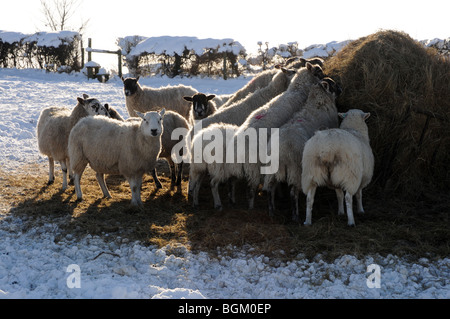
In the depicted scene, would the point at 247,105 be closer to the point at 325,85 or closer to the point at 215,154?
the point at 325,85

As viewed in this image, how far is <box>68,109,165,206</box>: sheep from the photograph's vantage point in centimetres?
687

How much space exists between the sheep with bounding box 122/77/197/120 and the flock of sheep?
3126 millimetres

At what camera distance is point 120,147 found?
697 centimetres

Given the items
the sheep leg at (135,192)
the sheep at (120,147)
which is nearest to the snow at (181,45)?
the sheep at (120,147)

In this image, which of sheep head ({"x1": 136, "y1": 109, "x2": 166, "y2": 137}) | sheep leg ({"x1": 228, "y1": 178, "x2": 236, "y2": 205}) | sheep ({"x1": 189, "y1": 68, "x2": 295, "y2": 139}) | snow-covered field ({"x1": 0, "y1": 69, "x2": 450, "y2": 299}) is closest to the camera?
snow-covered field ({"x1": 0, "y1": 69, "x2": 450, "y2": 299})

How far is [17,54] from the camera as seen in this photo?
21922 mm

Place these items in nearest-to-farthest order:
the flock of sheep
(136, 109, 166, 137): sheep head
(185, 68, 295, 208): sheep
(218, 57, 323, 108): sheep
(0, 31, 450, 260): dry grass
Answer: (0, 31, 450, 260): dry grass
the flock of sheep
(136, 109, 166, 137): sheep head
(185, 68, 295, 208): sheep
(218, 57, 323, 108): sheep

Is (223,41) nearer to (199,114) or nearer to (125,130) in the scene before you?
(199,114)

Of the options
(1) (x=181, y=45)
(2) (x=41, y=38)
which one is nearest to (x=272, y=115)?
(1) (x=181, y=45)

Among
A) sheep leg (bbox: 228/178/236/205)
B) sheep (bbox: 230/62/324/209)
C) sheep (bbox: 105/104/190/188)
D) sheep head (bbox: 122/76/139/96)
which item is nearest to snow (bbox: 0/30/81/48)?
sheep head (bbox: 122/76/139/96)

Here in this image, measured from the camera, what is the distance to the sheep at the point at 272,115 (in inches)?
251

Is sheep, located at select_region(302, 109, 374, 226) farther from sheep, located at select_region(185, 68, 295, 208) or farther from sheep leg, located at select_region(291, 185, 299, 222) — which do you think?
sheep, located at select_region(185, 68, 295, 208)

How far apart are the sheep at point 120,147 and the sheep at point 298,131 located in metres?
1.94
